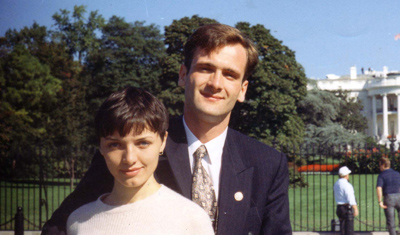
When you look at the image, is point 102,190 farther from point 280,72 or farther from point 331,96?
point 331,96

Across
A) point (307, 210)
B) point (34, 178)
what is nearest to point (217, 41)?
point (307, 210)

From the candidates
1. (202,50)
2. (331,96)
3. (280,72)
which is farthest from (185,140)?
(331,96)

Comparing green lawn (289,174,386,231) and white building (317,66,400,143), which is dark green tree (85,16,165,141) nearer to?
green lawn (289,174,386,231)

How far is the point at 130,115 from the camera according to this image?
5.90 ft

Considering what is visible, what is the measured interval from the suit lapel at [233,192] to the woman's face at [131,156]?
47 centimetres

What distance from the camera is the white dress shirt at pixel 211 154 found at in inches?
88.6

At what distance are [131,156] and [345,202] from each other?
9291mm

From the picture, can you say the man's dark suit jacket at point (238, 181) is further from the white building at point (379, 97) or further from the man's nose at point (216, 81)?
the white building at point (379, 97)

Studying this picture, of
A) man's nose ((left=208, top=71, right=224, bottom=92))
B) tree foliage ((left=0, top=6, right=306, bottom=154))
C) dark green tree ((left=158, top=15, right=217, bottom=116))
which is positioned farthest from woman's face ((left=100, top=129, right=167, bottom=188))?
dark green tree ((left=158, top=15, right=217, bottom=116))

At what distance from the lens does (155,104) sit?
1.89 m

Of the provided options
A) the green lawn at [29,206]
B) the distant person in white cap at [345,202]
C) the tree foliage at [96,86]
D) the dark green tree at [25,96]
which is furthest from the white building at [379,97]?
the distant person in white cap at [345,202]

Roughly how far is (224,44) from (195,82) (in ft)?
0.66

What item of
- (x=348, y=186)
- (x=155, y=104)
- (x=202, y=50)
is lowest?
(x=348, y=186)

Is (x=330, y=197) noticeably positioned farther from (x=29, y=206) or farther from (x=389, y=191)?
(x=29, y=206)
